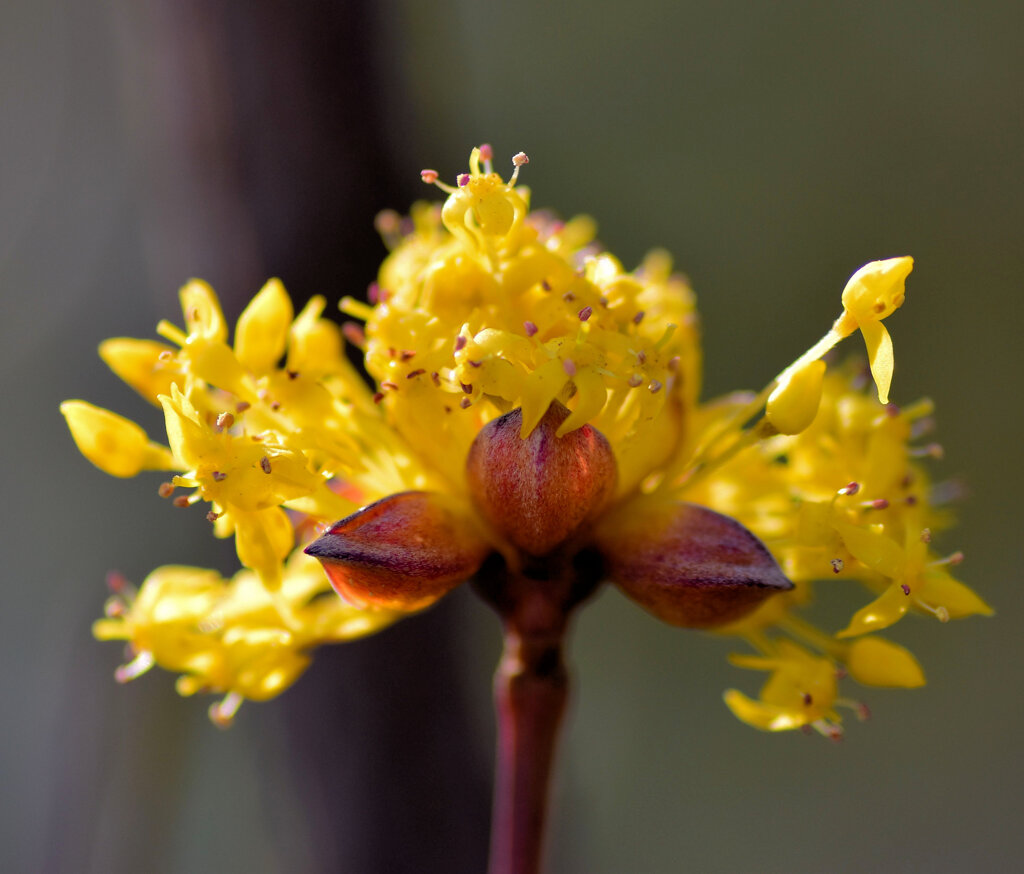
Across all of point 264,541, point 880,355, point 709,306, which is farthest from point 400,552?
point 709,306

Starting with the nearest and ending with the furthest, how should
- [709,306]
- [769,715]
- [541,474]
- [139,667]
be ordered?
[541,474], [769,715], [139,667], [709,306]

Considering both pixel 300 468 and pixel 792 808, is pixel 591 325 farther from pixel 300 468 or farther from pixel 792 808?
pixel 792 808

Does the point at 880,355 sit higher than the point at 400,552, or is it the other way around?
the point at 880,355

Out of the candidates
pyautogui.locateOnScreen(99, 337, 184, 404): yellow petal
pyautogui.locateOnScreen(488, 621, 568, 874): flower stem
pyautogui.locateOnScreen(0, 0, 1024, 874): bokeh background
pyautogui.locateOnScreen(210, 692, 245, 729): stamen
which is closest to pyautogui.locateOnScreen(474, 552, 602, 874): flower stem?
pyautogui.locateOnScreen(488, 621, 568, 874): flower stem

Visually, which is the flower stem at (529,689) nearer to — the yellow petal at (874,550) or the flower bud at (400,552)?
the flower bud at (400,552)

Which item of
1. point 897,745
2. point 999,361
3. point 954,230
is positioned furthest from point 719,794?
point 954,230

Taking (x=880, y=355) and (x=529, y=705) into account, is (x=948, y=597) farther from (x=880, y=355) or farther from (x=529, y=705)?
(x=529, y=705)

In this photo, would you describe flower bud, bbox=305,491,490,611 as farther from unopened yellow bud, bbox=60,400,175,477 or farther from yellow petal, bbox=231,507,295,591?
unopened yellow bud, bbox=60,400,175,477
